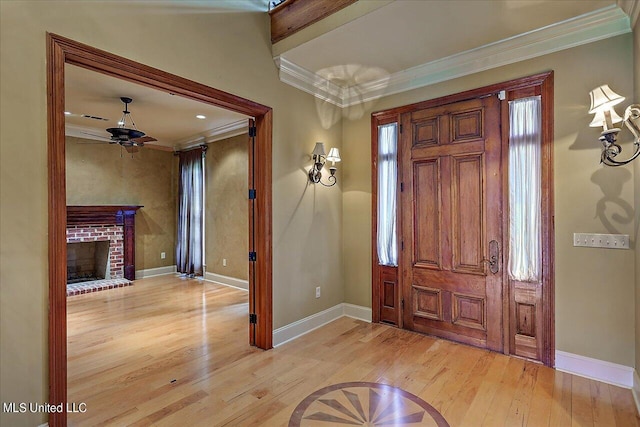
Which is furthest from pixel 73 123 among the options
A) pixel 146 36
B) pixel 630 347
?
pixel 630 347

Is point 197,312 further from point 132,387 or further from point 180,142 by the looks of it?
point 180,142

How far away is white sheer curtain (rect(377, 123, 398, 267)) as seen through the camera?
3.79m

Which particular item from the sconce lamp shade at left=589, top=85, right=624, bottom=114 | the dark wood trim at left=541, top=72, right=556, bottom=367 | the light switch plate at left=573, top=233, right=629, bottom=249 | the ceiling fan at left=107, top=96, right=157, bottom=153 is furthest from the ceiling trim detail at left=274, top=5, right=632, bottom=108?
the ceiling fan at left=107, top=96, right=157, bottom=153

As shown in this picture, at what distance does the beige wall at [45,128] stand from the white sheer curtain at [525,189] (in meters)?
2.04

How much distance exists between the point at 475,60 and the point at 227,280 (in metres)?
5.31

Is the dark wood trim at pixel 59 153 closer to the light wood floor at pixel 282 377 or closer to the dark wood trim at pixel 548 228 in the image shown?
the light wood floor at pixel 282 377

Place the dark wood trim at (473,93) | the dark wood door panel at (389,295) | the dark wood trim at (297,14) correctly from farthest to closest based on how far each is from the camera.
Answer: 1. the dark wood door panel at (389,295)
2. the dark wood trim at (473,93)
3. the dark wood trim at (297,14)

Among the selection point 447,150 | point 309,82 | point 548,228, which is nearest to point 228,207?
point 309,82

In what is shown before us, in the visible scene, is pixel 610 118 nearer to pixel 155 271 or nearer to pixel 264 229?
pixel 264 229

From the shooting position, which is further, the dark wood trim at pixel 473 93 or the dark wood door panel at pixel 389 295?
the dark wood door panel at pixel 389 295

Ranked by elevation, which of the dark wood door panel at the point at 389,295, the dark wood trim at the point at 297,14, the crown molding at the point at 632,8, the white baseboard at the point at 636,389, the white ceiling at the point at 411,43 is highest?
the dark wood trim at the point at 297,14

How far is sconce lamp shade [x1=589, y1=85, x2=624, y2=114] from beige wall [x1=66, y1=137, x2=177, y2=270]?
7.32 metres

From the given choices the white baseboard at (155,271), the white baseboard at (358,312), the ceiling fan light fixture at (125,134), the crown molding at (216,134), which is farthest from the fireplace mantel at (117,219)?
the white baseboard at (358,312)

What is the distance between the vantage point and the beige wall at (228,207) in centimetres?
581
